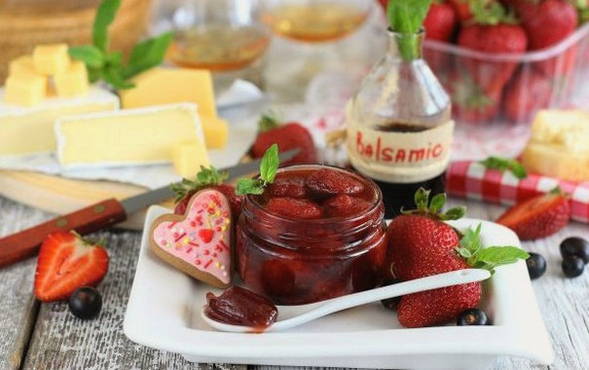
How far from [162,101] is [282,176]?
2.39 ft

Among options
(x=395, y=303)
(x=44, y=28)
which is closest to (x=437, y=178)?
(x=395, y=303)

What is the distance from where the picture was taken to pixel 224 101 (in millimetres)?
2035

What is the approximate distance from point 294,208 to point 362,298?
16 centimetres

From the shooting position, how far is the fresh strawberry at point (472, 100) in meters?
1.95

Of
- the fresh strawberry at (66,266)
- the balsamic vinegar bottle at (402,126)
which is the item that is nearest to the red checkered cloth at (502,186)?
the balsamic vinegar bottle at (402,126)

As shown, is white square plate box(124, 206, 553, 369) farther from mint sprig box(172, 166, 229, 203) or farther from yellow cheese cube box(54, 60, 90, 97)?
yellow cheese cube box(54, 60, 90, 97)

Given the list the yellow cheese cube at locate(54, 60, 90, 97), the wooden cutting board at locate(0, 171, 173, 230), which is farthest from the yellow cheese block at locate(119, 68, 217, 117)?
the wooden cutting board at locate(0, 171, 173, 230)

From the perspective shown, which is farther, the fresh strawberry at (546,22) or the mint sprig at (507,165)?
the fresh strawberry at (546,22)

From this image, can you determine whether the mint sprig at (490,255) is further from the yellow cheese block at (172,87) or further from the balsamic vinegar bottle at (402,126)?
the yellow cheese block at (172,87)

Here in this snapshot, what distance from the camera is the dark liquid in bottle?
152 cm

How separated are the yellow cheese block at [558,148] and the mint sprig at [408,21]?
38 cm

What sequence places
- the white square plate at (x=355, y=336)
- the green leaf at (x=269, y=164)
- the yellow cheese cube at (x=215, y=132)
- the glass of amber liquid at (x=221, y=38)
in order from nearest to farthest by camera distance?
the white square plate at (x=355, y=336)
the green leaf at (x=269, y=164)
the yellow cheese cube at (x=215, y=132)
the glass of amber liquid at (x=221, y=38)

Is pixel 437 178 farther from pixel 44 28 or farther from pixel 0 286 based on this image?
pixel 44 28

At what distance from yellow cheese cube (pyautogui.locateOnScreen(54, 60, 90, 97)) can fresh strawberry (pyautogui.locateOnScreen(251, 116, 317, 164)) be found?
390mm
